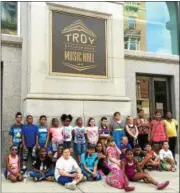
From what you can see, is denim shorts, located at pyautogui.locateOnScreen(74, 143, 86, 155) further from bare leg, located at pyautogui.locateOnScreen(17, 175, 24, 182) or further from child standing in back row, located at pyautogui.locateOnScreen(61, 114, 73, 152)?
bare leg, located at pyautogui.locateOnScreen(17, 175, 24, 182)

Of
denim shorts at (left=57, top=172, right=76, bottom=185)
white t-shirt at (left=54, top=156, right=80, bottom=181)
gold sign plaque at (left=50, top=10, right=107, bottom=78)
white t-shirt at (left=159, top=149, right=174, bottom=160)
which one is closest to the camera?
denim shorts at (left=57, top=172, right=76, bottom=185)

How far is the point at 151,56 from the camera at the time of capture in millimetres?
10719

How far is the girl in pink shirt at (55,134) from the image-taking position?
7.45m

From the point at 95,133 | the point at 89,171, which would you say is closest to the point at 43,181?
the point at 89,171

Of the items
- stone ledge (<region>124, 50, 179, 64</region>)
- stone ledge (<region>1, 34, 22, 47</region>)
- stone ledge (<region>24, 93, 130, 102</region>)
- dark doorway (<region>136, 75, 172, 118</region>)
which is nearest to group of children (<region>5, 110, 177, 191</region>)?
stone ledge (<region>24, 93, 130, 102</region>)

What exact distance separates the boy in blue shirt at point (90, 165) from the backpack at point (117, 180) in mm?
403

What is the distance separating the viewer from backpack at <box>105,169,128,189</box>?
602 cm

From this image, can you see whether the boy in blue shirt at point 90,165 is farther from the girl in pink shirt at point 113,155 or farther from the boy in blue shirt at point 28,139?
the boy in blue shirt at point 28,139

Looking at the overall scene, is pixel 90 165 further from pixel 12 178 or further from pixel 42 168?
pixel 12 178

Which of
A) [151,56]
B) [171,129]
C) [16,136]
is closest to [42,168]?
[16,136]

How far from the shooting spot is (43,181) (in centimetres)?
652

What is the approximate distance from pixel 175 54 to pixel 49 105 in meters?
6.10

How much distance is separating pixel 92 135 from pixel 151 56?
453 cm

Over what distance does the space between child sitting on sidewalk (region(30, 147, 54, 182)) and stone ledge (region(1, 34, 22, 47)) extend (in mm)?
3732
